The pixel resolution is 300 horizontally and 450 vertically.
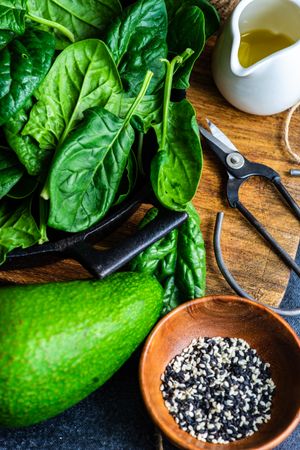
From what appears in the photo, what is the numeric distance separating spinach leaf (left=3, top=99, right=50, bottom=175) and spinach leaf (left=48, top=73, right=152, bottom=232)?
0.15ft

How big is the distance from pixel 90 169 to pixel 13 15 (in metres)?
0.23

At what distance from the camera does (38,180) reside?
103cm

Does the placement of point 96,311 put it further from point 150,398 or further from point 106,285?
point 150,398

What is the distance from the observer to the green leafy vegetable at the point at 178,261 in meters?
1.10

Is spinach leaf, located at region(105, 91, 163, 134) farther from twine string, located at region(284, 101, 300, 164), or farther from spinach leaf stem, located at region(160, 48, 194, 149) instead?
twine string, located at region(284, 101, 300, 164)

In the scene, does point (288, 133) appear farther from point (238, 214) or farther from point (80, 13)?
point (80, 13)

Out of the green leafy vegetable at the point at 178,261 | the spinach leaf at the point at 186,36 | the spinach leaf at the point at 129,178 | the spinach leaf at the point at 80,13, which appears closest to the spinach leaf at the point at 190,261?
the green leafy vegetable at the point at 178,261

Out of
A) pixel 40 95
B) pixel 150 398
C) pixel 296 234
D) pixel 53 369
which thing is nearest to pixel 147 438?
pixel 150 398

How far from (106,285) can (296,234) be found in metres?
0.34

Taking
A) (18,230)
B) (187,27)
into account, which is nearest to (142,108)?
(187,27)

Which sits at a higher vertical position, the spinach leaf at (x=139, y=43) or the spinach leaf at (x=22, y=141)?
the spinach leaf at (x=139, y=43)

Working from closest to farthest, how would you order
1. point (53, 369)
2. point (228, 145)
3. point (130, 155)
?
point (53, 369)
point (130, 155)
point (228, 145)

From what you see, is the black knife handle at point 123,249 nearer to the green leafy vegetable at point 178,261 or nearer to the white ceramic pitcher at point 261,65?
the green leafy vegetable at point 178,261

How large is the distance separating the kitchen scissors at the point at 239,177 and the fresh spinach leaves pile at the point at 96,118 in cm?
9
